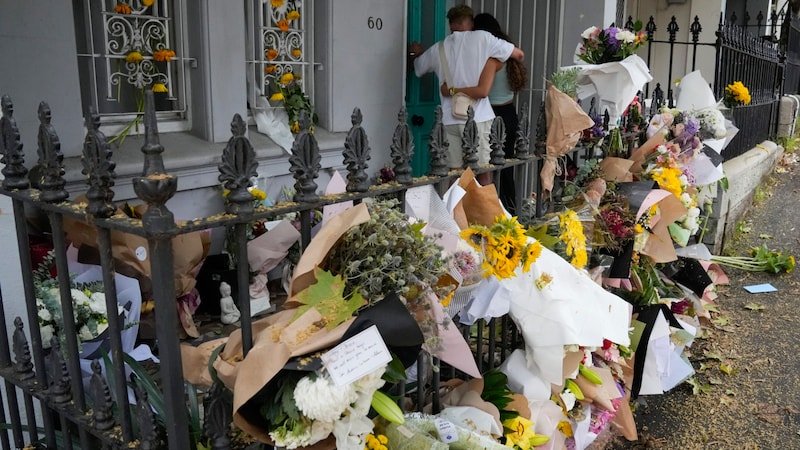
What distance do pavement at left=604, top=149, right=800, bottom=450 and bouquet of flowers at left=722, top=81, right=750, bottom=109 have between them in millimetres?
1733

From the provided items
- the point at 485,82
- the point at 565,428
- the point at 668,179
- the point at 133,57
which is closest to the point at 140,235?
the point at 565,428

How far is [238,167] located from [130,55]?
2952 millimetres

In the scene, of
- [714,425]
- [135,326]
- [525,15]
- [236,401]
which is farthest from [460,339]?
[525,15]

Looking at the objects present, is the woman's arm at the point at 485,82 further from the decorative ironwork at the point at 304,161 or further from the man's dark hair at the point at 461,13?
the decorative ironwork at the point at 304,161

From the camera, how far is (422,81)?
6.44m

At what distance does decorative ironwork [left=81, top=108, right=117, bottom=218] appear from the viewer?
4.97 feet

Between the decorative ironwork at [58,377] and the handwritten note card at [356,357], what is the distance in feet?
2.97

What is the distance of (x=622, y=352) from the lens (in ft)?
10.3

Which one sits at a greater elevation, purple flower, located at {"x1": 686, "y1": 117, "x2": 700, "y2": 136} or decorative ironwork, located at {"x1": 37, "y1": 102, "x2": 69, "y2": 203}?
decorative ironwork, located at {"x1": 37, "y1": 102, "x2": 69, "y2": 203}

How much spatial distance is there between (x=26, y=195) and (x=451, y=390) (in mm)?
1494

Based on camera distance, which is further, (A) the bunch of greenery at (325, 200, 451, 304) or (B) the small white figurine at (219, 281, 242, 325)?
(B) the small white figurine at (219, 281, 242, 325)

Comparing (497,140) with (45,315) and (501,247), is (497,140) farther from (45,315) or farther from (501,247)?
(45,315)

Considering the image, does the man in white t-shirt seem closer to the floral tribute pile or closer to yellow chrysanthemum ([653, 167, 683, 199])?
the floral tribute pile

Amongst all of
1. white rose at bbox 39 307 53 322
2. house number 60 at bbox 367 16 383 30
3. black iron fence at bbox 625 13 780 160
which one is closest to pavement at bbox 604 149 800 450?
black iron fence at bbox 625 13 780 160
